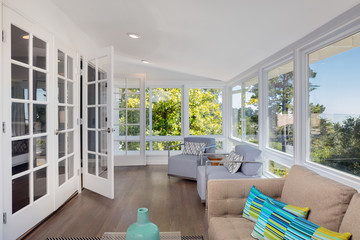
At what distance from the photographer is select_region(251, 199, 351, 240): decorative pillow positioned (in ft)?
3.87

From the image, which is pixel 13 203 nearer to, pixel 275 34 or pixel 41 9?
pixel 41 9

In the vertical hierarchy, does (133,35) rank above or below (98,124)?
above

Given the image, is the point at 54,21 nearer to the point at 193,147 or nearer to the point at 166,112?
the point at 193,147

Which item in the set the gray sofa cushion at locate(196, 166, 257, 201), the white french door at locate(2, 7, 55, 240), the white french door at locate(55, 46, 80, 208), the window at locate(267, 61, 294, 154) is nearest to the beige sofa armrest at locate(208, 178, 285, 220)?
the gray sofa cushion at locate(196, 166, 257, 201)

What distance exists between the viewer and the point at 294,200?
1639mm

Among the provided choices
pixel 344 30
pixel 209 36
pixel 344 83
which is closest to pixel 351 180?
pixel 344 83

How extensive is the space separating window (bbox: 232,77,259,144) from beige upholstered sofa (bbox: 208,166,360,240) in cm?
224

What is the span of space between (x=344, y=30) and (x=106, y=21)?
2.80 m

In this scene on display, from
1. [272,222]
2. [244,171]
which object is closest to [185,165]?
[244,171]

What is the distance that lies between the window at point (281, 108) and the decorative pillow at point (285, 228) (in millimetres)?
1600

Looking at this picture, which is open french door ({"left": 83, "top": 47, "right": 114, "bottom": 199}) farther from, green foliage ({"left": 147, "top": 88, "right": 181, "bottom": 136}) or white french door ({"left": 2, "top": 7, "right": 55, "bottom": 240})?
green foliage ({"left": 147, "top": 88, "right": 181, "bottom": 136})

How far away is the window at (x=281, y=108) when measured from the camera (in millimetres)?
2947

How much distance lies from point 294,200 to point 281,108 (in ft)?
5.89

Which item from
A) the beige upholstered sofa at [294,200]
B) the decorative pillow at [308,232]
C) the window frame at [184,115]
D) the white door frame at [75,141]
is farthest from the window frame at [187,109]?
the decorative pillow at [308,232]
